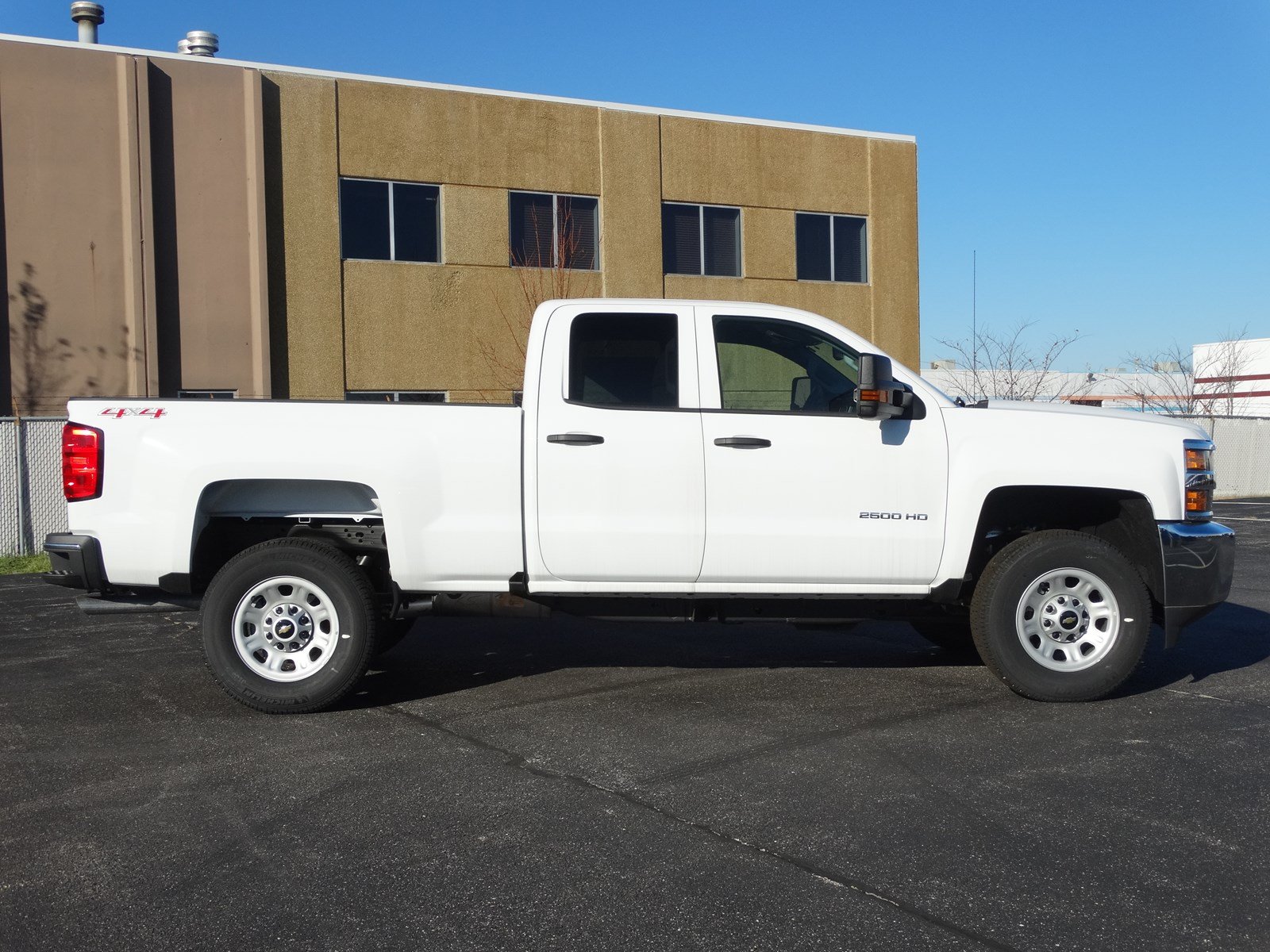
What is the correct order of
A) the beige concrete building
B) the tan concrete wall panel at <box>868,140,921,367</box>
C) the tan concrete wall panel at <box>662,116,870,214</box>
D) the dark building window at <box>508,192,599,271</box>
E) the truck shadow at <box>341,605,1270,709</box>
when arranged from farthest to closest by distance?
the tan concrete wall panel at <box>868,140,921,367</box>
the tan concrete wall panel at <box>662,116,870,214</box>
the dark building window at <box>508,192,599,271</box>
the beige concrete building
the truck shadow at <box>341,605,1270,709</box>

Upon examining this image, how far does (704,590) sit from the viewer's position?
6.91 metres

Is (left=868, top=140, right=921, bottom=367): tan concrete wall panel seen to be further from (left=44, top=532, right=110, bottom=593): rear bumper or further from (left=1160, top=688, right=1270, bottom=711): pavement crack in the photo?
(left=44, top=532, right=110, bottom=593): rear bumper

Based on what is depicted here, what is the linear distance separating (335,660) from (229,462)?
1187 mm

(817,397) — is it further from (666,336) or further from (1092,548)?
(1092,548)

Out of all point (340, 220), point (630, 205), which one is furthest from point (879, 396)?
point (630, 205)

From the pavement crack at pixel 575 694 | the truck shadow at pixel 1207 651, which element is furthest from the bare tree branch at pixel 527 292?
the pavement crack at pixel 575 694

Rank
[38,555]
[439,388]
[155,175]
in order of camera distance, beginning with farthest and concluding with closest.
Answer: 1. [439,388]
2. [155,175]
3. [38,555]

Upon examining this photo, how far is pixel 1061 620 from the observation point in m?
6.90

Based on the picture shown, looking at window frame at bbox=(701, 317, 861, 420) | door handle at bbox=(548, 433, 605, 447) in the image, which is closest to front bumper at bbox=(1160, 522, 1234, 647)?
window frame at bbox=(701, 317, 861, 420)

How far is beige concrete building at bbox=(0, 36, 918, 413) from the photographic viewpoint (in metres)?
17.7

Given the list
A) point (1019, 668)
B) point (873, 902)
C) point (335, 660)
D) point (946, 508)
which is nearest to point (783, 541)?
point (946, 508)

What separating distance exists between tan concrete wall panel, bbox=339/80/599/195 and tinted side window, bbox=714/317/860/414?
44.7 feet

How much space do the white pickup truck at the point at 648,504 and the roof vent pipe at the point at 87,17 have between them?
51.5ft

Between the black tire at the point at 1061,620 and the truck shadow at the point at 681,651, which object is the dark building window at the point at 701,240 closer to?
the truck shadow at the point at 681,651
